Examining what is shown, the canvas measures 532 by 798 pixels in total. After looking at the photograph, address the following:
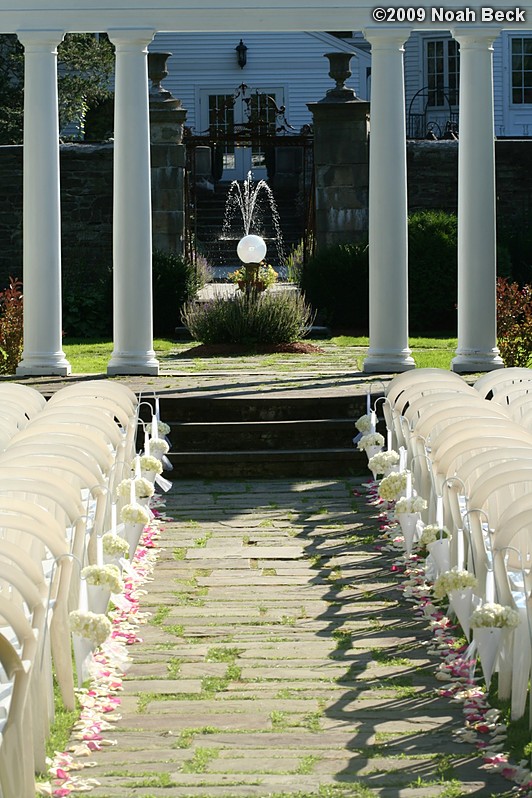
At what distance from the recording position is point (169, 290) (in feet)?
73.2

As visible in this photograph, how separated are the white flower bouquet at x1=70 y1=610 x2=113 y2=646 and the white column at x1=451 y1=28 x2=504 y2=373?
945cm

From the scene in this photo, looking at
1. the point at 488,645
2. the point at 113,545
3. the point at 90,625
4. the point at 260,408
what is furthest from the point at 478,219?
the point at 90,625

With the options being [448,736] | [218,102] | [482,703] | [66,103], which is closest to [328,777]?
[448,736]

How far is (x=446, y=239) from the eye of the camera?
22.5m

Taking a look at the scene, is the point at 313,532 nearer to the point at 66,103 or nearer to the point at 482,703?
the point at 482,703

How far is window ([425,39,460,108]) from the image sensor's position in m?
34.4

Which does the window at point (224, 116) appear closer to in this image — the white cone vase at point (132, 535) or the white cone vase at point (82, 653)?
the white cone vase at point (132, 535)

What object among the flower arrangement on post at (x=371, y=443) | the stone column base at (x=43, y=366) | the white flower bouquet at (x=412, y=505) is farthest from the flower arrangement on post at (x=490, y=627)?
the stone column base at (x=43, y=366)

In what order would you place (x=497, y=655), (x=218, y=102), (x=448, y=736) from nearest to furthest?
(x=448, y=736) < (x=497, y=655) < (x=218, y=102)

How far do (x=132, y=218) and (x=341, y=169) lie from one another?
928 cm

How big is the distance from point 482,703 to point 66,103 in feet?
85.5

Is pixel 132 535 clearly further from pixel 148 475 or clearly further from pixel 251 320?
pixel 251 320

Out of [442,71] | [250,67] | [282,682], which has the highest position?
[250,67]

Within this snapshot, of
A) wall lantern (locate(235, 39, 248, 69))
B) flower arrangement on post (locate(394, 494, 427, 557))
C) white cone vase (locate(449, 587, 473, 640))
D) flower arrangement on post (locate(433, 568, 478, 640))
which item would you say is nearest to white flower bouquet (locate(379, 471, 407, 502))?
flower arrangement on post (locate(394, 494, 427, 557))
